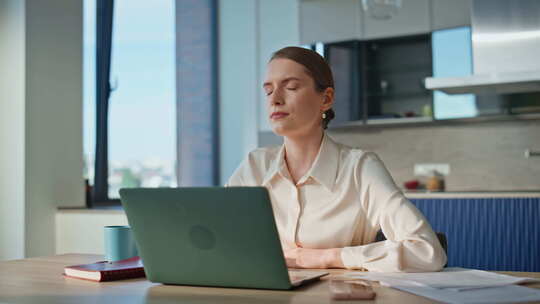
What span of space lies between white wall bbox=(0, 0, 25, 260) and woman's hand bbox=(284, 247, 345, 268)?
2047mm

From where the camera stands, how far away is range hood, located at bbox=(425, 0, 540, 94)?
423 cm

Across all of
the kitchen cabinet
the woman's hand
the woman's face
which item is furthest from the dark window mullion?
the woman's hand

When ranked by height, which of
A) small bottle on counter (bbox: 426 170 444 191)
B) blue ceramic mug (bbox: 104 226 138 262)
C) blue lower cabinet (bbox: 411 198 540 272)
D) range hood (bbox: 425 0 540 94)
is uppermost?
range hood (bbox: 425 0 540 94)

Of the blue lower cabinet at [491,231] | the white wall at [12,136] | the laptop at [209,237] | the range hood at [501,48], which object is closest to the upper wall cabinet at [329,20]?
the range hood at [501,48]

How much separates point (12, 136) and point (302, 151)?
6.45ft

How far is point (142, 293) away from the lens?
1.16m

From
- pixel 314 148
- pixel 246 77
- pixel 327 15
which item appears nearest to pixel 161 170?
pixel 246 77

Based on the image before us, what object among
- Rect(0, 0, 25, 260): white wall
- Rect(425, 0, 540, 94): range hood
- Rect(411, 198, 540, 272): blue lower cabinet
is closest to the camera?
Rect(0, 0, 25, 260): white wall

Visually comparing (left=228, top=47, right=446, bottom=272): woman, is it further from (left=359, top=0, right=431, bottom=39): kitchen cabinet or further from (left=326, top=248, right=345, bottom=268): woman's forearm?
(left=359, top=0, right=431, bottom=39): kitchen cabinet

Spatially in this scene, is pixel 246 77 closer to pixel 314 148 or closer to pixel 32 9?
pixel 32 9

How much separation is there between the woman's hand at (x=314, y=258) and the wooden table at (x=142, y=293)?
5 cm

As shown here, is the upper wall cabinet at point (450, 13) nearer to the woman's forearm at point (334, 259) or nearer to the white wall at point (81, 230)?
the white wall at point (81, 230)

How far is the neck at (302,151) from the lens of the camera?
1.72m

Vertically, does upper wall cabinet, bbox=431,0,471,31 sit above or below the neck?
above
